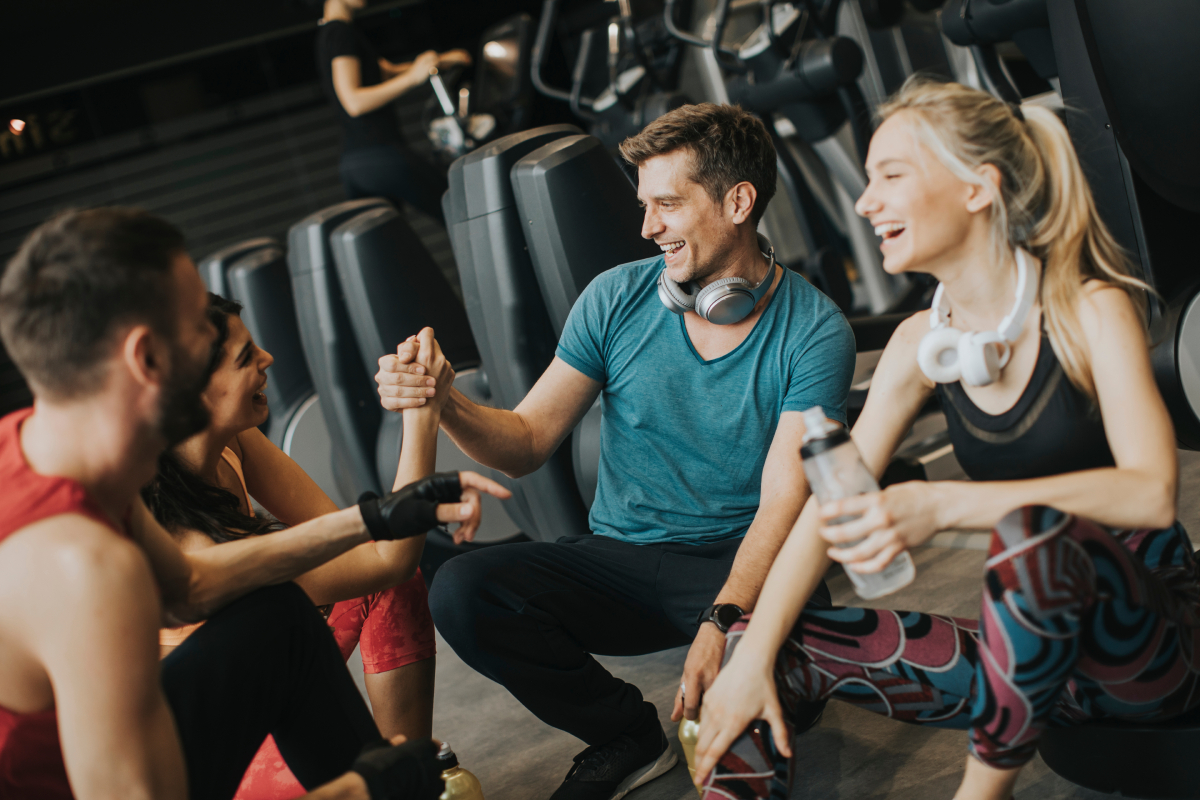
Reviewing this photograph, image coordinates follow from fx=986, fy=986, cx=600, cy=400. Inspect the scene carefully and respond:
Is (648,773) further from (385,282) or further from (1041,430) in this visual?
(385,282)

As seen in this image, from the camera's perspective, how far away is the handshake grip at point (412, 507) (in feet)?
4.07

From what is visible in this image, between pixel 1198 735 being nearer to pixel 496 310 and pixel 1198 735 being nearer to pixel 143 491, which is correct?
pixel 143 491

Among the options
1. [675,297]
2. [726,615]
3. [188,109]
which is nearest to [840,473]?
[726,615]

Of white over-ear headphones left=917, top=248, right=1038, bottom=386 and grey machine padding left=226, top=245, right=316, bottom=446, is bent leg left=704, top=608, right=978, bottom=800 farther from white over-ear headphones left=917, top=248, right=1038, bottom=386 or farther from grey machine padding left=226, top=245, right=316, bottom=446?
grey machine padding left=226, top=245, right=316, bottom=446

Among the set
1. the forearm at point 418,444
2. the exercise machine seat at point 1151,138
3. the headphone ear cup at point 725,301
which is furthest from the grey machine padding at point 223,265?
the exercise machine seat at point 1151,138

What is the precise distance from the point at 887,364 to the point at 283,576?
32.8 inches

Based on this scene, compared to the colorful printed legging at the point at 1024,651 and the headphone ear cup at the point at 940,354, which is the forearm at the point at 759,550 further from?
the headphone ear cup at the point at 940,354

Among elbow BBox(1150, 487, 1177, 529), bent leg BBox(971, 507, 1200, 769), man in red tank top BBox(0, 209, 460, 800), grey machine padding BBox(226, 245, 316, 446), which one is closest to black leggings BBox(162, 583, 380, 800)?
man in red tank top BBox(0, 209, 460, 800)

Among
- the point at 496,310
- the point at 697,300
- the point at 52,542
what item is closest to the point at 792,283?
the point at 697,300

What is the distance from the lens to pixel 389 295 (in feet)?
8.34

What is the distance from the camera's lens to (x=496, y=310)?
2229 mm

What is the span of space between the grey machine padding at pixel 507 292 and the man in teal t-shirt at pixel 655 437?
0.42 metres

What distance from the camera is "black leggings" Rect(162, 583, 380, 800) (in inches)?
43.9

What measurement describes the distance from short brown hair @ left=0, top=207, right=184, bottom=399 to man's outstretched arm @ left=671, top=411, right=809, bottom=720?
825 millimetres
